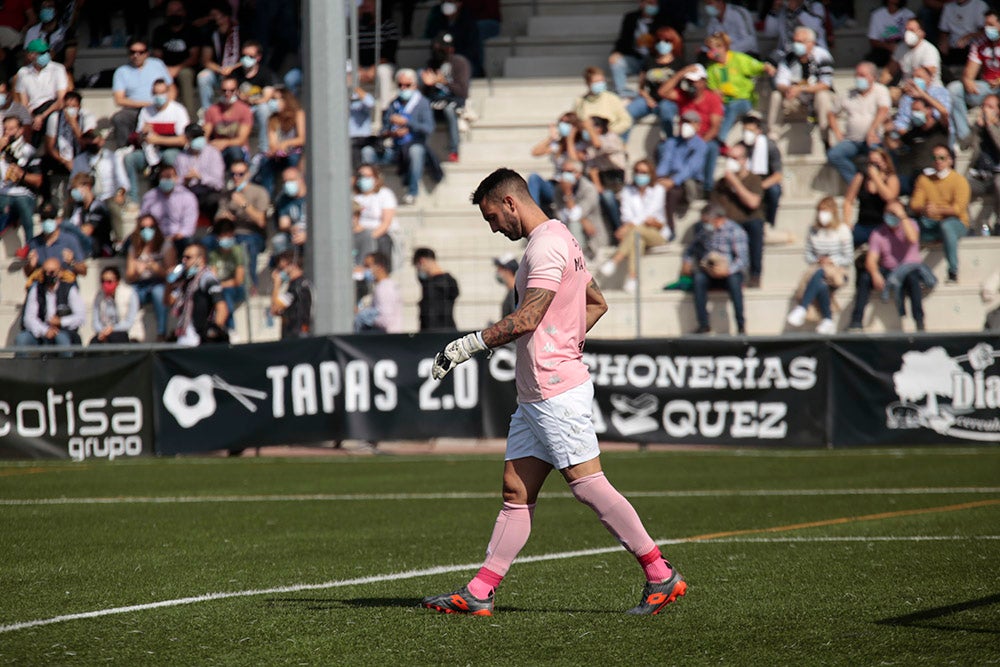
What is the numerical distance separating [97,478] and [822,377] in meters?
8.19

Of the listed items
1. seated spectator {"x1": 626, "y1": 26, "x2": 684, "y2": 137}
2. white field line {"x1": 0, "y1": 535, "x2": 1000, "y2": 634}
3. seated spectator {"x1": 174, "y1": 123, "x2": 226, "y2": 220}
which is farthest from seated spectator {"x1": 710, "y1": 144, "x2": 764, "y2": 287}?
white field line {"x1": 0, "y1": 535, "x2": 1000, "y2": 634}

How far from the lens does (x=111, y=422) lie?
16578 millimetres

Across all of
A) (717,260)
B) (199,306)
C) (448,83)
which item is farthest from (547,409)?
(448,83)

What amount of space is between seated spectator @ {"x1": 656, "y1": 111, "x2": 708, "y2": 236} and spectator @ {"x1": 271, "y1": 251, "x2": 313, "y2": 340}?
5.48 metres

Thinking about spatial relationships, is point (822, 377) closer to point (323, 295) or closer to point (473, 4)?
point (323, 295)

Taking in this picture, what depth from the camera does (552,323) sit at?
20.9 ft

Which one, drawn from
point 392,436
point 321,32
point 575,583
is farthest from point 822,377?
point 575,583

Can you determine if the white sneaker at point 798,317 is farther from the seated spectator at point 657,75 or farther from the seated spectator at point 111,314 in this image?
the seated spectator at point 111,314

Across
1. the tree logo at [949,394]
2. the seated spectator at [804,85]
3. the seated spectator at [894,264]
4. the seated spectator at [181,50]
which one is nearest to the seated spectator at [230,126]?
the seated spectator at [181,50]

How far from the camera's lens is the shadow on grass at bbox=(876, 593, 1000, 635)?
5973 millimetres

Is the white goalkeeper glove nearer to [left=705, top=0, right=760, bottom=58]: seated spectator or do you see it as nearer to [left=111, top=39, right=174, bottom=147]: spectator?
[left=705, top=0, right=760, bottom=58]: seated spectator

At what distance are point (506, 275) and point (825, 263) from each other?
14.5ft

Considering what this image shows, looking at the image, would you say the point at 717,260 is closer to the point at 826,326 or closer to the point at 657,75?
the point at 826,326

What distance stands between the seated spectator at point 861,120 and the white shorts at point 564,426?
15555 mm
